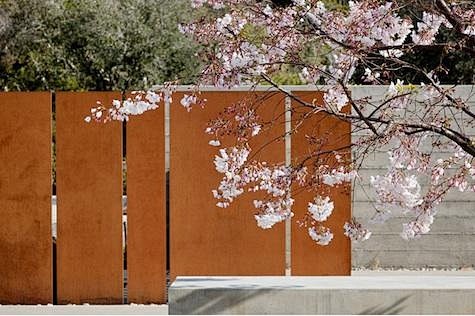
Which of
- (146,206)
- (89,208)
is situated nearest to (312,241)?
(146,206)

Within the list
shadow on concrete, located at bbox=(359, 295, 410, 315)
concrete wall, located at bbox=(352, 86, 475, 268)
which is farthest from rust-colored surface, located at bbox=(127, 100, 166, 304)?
shadow on concrete, located at bbox=(359, 295, 410, 315)

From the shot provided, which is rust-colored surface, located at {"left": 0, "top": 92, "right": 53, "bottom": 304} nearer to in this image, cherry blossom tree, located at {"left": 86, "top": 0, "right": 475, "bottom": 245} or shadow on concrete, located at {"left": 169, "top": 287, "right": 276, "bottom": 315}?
cherry blossom tree, located at {"left": 86, "top": 0, "right": 475, "bottom": 245}

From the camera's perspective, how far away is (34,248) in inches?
288

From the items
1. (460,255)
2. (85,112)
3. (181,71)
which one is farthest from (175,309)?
(181,71)

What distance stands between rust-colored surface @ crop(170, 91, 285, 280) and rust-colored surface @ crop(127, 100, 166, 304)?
8 centimetres

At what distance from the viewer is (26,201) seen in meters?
7.30

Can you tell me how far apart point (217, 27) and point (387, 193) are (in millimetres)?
1317

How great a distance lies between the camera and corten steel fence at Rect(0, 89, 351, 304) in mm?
7281

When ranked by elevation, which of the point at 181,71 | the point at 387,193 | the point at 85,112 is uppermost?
the point at 181,71

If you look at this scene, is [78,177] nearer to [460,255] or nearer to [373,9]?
[373,9]

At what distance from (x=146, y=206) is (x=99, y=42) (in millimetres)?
9644

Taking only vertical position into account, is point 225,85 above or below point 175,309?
above

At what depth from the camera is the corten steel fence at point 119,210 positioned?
7.28m

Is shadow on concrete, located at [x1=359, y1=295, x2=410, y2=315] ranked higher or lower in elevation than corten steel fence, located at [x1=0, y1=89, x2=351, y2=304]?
lower
